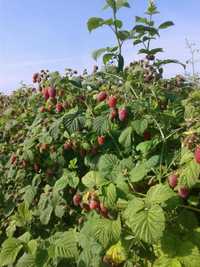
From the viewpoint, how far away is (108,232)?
2.38 meters

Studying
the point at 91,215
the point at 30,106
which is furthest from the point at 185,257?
the point at 30,106

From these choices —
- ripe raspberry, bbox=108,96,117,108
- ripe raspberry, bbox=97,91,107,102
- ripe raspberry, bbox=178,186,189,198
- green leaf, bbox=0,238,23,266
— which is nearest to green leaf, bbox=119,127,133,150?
ripe raspberry, bbox=108,96,117,108

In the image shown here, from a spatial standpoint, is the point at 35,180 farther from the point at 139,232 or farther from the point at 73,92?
the point at 139,232

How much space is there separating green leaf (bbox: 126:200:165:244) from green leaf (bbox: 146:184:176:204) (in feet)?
0.09

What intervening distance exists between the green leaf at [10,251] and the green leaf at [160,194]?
2.94 feet

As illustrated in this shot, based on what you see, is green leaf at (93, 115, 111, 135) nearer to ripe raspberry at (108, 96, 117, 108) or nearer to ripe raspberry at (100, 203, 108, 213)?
ripe raspberry at (108, 96, 117, 108)

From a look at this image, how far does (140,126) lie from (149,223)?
1.91 feet

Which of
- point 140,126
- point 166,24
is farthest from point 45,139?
point 166,24

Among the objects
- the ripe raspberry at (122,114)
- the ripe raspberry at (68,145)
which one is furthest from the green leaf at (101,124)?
the ripe raspberry at (68,145)

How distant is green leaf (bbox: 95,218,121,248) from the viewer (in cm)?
237

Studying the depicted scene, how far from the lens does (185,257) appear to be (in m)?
2.26

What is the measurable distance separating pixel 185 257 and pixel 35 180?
1.36 meters

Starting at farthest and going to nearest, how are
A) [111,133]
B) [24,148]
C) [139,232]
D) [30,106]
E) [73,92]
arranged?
[30,106] → [24,148] → [73,92] → [111,133] → [139,232]

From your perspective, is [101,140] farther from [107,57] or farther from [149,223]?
[149,223]
